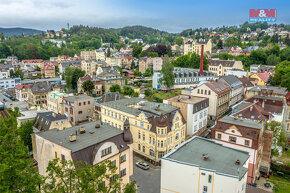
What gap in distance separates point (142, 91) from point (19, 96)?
4705 cm

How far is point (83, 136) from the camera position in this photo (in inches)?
1124

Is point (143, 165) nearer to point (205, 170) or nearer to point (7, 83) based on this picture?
point (205, 170)

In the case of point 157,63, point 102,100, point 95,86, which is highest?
point 157,63

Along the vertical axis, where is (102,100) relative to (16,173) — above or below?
below

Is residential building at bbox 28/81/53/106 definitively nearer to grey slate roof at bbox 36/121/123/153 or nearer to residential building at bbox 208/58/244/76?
grey slate roof at bbox 36/121/123/153

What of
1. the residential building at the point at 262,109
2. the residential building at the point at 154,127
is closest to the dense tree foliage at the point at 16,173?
the residential building at the point at 154,127

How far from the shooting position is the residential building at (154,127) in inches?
1497

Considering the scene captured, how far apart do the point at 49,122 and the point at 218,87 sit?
41.6 m

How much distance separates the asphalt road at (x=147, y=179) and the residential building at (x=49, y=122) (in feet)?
57.6

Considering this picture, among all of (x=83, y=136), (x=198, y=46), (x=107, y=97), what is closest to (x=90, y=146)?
(x=83, y=136)

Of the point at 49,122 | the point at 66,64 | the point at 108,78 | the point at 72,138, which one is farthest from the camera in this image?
the point at 66,64

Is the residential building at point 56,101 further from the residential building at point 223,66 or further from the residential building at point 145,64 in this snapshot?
the residential building at point 223,66

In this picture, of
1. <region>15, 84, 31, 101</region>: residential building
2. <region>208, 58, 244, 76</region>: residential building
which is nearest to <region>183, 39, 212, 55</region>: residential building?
<region>208, 58, 244, 76</region>: residential building

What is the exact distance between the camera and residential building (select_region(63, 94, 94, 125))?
57750mm
